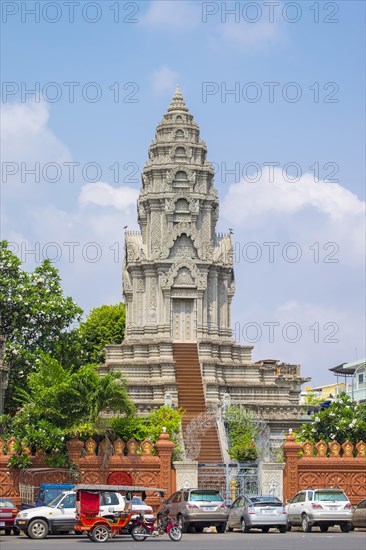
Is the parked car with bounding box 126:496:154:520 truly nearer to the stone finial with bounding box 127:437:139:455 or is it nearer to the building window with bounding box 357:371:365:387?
the stone finial with bounding box 127:437:139:455

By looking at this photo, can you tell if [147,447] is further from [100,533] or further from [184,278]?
[184,278]

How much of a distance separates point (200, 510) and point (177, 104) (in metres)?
46.7

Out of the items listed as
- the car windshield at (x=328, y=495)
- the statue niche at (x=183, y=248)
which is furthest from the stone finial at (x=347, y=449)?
the statue niche at (x=183, y=248)

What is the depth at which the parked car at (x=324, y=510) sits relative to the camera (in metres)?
44.0

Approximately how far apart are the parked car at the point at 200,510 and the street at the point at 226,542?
0.51 m

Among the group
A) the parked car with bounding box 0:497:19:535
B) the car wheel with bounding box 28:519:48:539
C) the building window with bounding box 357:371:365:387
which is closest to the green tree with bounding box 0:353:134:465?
the parked car with bounding box 0:497:19:535

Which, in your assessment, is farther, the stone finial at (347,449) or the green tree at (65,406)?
the stone finial at (347,449)

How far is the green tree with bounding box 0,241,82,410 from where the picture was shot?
7231cm

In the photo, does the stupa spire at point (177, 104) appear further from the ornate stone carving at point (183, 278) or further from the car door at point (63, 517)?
the car door at point (63, 517)

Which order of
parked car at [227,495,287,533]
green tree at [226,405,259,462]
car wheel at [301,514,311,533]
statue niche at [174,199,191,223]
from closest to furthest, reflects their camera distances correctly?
parked car at [227,495,287,533]
car wheel at [301,514,311,533]
green tree at [226,405,259,462]
statue niche at [174,199,191,223]

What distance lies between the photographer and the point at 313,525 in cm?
4447

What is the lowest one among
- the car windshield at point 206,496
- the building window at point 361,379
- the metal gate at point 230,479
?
the car windshield at point 206,496

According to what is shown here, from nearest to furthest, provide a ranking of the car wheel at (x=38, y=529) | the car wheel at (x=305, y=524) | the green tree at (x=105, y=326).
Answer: the car wheel at (x=38, y=529) → the car wheel at (x=305, y=524) → the green tree at (x=105, y=326)

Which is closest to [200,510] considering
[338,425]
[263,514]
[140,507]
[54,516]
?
[140,507]
